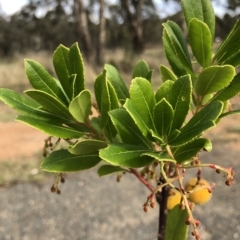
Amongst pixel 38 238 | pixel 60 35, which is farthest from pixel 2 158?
pixel 60 35

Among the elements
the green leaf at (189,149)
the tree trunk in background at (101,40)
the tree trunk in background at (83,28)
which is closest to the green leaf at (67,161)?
the green leaf at (189,149)

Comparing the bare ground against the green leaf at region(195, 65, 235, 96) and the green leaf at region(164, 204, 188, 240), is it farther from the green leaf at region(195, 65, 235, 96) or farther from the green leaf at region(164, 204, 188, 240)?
the green leaf at region(195, 65, 235, 96)

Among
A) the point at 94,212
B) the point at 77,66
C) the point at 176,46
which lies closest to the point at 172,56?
the point at 176,46

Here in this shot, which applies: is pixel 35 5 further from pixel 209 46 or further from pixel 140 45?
pixel 209 46

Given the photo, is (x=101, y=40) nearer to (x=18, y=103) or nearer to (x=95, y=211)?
(x=95, y=211)

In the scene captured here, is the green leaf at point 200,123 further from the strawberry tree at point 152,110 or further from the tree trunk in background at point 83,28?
the tree trunk in background at point 83,28

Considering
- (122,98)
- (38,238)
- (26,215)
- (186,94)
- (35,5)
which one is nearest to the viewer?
(186,94)

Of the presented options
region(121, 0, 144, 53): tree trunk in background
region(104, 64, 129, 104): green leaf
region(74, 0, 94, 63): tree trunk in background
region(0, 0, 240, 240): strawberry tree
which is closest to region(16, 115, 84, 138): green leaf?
region(0, 0, 240, 240): strawberry tree

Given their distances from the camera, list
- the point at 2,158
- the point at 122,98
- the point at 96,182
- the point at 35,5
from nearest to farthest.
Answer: the point at 122,98 → the point at 96,182 → the point at 2,158 → the point at 35,5
